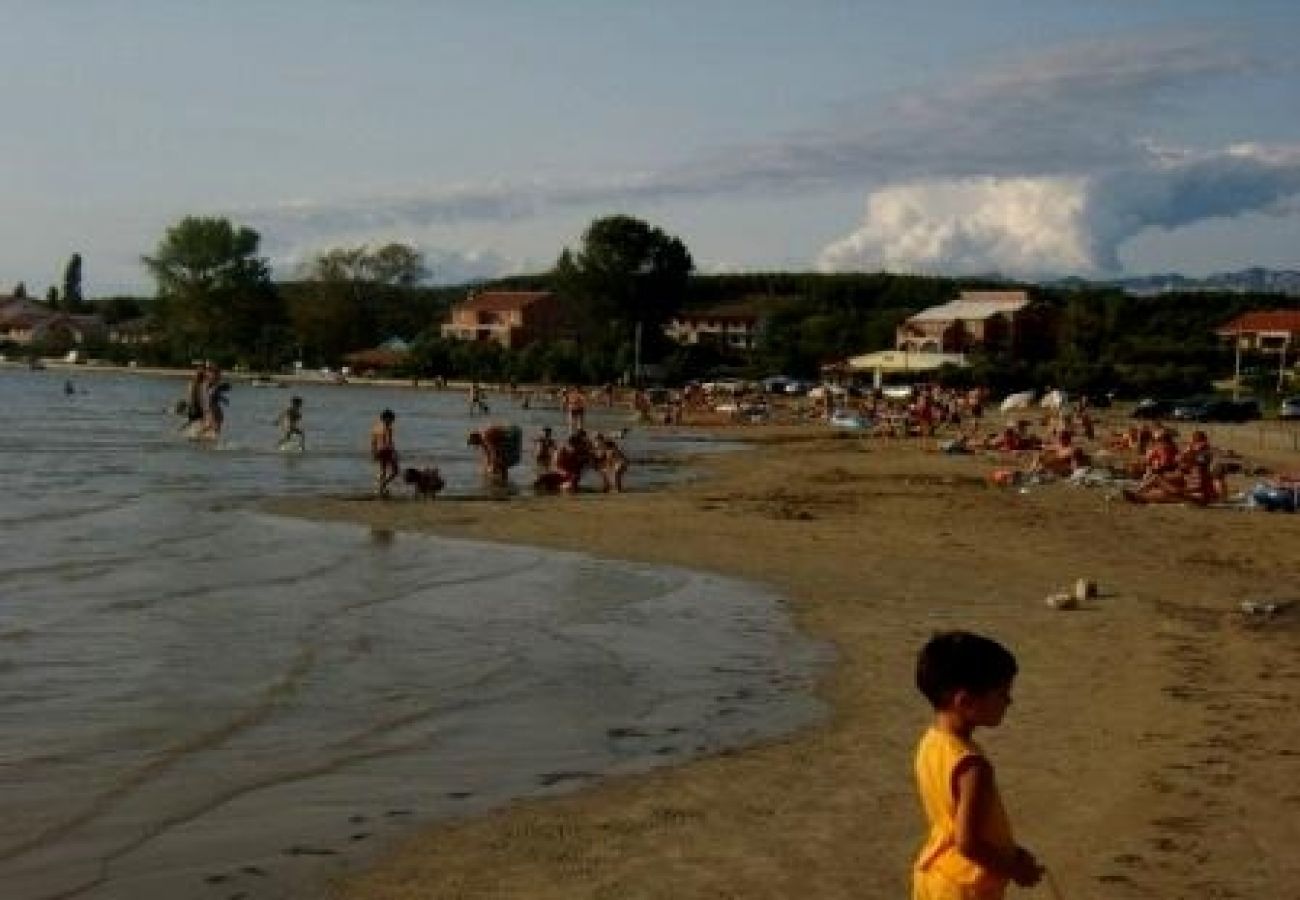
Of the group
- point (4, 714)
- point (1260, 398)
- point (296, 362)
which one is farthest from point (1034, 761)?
point (296, 362)

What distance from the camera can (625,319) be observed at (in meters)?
111

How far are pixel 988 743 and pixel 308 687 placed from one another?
4.49m

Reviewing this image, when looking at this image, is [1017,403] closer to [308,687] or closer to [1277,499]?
[1277,499]

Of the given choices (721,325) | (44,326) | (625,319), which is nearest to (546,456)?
(625,319)

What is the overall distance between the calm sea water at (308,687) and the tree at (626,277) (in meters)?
89.0

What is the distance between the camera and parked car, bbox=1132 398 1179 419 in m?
62.7

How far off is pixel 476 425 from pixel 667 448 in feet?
49.2

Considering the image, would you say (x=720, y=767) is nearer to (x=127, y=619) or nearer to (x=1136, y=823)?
(x=1136, y=823)

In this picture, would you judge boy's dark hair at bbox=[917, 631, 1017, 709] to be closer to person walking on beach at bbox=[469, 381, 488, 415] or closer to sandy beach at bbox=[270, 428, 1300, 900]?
sandy beach at bbox=[270, 428, 1300, 900]

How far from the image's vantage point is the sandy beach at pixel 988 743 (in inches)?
270

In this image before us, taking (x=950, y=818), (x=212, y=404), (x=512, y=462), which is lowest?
(x=512, y=462)

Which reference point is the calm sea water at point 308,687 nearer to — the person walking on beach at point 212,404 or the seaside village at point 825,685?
the seaside village at point 825,685

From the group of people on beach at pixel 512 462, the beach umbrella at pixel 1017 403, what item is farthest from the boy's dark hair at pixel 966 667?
the beach umbrella at pixel 1017 403

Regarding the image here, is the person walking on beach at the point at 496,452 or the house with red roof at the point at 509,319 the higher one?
the house with red roof at the point at 509,319
